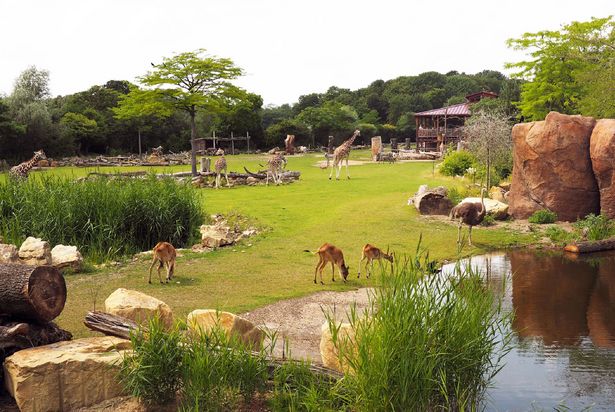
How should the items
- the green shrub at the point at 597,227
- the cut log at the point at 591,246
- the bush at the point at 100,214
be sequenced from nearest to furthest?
the bush at the point at 100,214 → the cut log at the point at 591,246 → the green shrub at the point at 597,227

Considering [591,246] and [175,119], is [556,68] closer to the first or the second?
[591,246]

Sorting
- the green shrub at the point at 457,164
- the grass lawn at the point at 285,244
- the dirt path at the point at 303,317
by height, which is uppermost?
the green shrub at the point at 457,164

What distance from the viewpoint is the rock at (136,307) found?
724cm

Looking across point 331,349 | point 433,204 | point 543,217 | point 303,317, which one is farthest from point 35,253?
point 543,217

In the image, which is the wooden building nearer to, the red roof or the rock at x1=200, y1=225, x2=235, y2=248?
the red roof

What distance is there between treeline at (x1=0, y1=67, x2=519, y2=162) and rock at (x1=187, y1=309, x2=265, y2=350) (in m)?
27.2

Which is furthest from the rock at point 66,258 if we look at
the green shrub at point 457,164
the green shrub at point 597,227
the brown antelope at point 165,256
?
the green shrub at point 457,164

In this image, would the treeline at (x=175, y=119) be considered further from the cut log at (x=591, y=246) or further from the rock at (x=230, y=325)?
the rock at (x=230, y=325)

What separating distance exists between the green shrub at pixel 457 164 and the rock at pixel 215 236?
17.8 meters

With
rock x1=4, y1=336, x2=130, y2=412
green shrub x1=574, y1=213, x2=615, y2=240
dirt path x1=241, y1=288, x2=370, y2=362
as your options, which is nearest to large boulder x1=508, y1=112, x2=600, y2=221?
green shrub x1=574, y1=213, x2=615, y2=240

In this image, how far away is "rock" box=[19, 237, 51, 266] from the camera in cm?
1067

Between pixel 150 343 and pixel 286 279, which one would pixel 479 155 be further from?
pixel 150 343

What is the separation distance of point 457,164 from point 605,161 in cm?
1414

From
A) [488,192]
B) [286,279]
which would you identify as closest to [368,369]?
[286,279]
